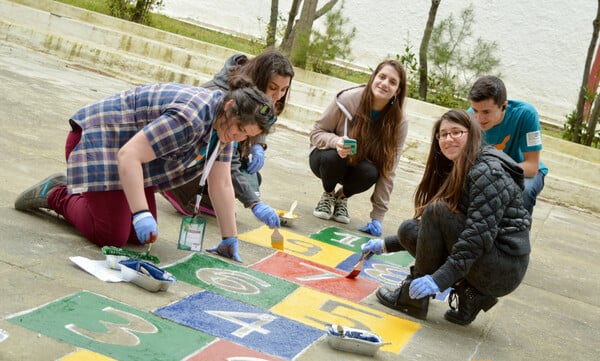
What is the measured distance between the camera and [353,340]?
3.20m

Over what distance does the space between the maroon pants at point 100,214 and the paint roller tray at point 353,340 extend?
116 cm

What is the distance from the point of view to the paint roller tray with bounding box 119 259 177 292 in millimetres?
3410

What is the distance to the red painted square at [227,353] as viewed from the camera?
9.46 feet

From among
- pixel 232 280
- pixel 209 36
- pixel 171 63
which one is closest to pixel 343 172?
pixel 232 280

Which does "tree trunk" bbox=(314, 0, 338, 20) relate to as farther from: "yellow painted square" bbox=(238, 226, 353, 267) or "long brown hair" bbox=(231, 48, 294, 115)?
"long brown hair" bbox=(231, 48, 294, 115)

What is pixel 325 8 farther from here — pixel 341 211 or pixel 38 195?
pixel 38 195

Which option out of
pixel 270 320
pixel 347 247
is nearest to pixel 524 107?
pixel 347 247

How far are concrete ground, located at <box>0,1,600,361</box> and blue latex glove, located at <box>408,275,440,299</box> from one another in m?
0.19

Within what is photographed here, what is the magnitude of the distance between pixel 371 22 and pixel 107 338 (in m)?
12.8

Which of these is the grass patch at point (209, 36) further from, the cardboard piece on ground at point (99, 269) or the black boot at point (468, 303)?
the cardboard piece on ground at point (99, 269)

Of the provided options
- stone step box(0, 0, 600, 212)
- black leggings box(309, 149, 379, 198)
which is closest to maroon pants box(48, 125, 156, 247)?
black leggings box(309, 149, 379, 198)

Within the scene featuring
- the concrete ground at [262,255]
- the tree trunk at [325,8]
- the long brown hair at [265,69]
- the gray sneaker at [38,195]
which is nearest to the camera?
the concrete ground at [262,255]

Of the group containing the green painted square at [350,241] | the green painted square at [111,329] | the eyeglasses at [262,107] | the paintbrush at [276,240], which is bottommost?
the green painted square at [111,329]

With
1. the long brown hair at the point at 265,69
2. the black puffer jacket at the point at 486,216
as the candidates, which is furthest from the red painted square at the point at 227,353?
the long brown hair at the point at 265,69
